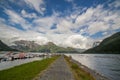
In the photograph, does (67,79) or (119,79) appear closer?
(67,79)

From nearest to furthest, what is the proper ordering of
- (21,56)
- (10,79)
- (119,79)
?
(10,79) → (119,79) → (21,56)

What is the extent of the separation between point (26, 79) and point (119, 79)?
27.6m

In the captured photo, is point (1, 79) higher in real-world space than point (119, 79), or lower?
higher

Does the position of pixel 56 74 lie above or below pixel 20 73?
below

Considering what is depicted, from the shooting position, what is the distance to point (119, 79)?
38719 mm

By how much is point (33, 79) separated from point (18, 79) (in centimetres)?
212

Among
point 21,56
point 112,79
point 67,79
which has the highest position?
point 21,56

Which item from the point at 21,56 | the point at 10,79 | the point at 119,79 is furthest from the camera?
the point at 21,56

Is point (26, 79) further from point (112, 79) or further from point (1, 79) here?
point (112, 79)

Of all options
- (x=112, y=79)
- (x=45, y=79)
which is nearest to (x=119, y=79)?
(x=112, y=79)

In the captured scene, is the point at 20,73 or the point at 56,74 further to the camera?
the point at 20,73

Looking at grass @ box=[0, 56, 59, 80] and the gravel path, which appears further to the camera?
the gravel path

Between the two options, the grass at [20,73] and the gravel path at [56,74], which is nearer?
the grass at [20,73]

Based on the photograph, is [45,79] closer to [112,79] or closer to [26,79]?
[26,79]
